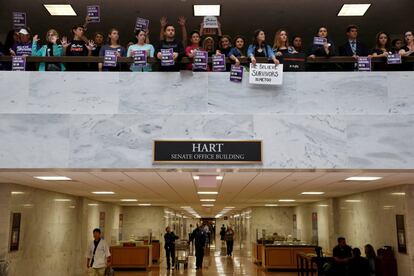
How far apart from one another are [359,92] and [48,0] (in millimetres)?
8734

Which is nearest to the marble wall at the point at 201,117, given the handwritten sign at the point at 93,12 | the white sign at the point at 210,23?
the white sign at the point at 210,23

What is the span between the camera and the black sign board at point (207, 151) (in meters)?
7.16

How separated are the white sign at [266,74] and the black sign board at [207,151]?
1.14m

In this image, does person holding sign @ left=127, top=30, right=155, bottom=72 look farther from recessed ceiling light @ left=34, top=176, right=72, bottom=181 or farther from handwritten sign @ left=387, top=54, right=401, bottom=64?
handwritten sign @ left=387, top=54, right=401, bottom=64

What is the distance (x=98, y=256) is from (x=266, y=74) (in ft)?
19.5

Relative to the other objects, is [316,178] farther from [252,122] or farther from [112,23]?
[112,23]

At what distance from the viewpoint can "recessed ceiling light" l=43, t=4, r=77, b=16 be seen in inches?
480

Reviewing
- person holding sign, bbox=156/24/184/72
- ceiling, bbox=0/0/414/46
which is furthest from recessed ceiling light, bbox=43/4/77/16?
person holding sign, bbox=156/24/184/72

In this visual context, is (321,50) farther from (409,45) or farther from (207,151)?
(207,151)

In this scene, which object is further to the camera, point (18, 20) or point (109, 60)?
point (18, 20)

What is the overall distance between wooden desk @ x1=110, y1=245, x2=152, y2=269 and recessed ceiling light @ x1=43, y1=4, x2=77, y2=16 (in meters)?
11.1

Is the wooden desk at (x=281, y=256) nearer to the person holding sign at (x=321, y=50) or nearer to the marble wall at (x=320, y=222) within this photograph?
the marble wall at (x=320, y=222)

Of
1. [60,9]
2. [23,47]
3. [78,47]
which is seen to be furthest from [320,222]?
[23,47]

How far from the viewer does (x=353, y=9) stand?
40.5ft
